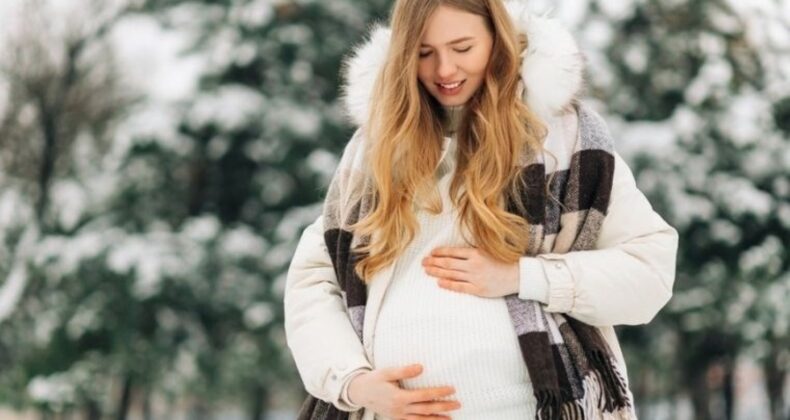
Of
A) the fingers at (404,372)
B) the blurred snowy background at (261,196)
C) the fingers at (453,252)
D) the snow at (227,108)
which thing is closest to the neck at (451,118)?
the fingers at (453,252)

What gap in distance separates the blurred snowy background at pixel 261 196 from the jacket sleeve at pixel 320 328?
5698mm

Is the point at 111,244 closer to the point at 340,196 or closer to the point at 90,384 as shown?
the point at 90,384

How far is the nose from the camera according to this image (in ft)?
6.63

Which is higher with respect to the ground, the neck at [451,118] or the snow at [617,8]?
the neck at [451,118]

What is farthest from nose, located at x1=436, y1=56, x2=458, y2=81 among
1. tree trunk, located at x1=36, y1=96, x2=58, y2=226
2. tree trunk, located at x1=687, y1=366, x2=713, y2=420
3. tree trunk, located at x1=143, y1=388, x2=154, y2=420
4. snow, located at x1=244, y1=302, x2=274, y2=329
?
tree trunk, located at x1=36, y1=96, x2=58, y2=226

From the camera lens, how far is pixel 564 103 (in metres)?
2.04

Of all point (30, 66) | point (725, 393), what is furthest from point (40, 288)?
point (725, 393)

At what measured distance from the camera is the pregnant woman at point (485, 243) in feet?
6.42

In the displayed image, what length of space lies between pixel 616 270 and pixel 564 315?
0.48 feet

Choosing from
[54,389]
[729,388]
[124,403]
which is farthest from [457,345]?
[729,388]

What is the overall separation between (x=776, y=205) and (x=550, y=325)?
273 inches

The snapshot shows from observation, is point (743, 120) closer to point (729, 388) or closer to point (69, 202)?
point (729, 388)

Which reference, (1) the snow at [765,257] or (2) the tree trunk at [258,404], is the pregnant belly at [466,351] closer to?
(1) the snow at [765,257]

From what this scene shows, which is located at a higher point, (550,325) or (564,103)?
(564,103)
